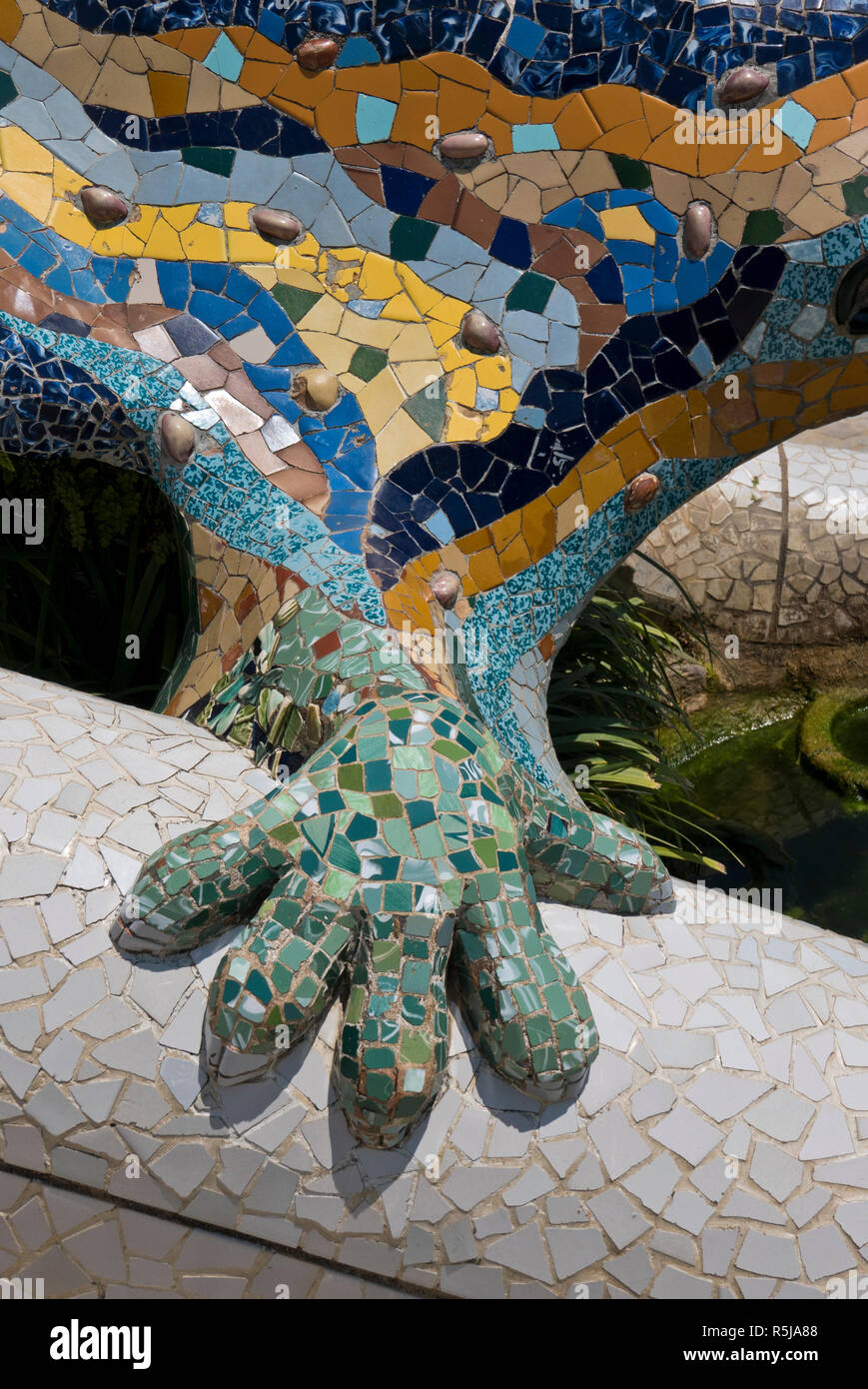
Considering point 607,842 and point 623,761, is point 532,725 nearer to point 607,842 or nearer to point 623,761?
point 607,842

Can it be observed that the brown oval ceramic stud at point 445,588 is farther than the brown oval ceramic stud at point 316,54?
No

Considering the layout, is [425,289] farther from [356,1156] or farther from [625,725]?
[625,725]

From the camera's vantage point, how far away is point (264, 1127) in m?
2.47

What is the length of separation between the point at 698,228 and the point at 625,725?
89.5 inches

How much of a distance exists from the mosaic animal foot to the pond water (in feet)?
6.37

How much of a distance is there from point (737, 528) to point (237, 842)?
4.22 m

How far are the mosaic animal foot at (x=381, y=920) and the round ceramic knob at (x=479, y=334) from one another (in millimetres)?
1171

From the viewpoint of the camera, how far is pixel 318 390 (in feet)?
11.1

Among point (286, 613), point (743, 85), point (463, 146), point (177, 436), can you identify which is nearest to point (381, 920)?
point (286, 613)

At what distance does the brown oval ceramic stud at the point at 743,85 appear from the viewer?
11.0 ft

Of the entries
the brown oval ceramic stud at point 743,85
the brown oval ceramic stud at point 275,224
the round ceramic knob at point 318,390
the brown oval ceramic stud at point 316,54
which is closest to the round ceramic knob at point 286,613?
the round ceramic knob at point 318,390

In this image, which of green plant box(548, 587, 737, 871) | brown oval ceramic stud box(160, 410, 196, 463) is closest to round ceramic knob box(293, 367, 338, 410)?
brown oval ceramic stud box(160, 410, 196, 463)

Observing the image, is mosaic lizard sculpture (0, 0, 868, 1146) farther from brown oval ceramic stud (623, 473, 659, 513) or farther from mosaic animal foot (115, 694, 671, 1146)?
mosaic animal foot (115, 694, 671, 1146)

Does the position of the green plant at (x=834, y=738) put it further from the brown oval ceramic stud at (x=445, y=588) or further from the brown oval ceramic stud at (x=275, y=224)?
the brown oval ceramic stud at (x=275, y=224)
